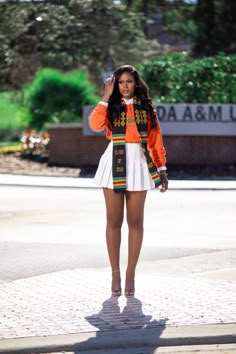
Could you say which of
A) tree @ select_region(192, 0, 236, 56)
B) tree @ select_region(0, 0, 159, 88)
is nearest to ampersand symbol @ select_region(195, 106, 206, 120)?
tree @ select_region(0, 0, 159, 88)

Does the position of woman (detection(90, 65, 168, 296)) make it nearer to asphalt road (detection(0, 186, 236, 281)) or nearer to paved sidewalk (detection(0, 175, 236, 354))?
paved sidewalk (detection(0, 175, 236, 354))

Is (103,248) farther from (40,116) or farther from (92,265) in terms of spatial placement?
(40,116)

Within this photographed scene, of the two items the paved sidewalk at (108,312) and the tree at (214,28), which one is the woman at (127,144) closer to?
the paved sidewalk at (108,312)

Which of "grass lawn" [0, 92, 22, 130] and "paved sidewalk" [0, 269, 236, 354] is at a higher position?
"grass lawn" [0, 92, 22, 130]

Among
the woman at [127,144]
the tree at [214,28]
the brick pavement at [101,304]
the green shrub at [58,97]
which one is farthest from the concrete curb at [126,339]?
the tree at [214,28]

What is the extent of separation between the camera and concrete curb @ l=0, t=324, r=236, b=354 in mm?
6043

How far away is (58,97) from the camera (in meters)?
29.3

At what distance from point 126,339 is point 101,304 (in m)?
1.05

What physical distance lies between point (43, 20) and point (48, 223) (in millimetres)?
31244

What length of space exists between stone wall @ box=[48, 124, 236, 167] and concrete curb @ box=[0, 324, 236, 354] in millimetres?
19592

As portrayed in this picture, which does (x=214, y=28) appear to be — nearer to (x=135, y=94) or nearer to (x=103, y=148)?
(x=103, y=148)

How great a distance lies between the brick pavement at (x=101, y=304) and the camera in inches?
258

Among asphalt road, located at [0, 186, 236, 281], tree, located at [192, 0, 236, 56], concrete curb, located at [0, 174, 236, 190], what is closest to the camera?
asphalt road, located at [0, 186, 236, 281]

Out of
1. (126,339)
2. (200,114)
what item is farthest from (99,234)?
(200,114)
